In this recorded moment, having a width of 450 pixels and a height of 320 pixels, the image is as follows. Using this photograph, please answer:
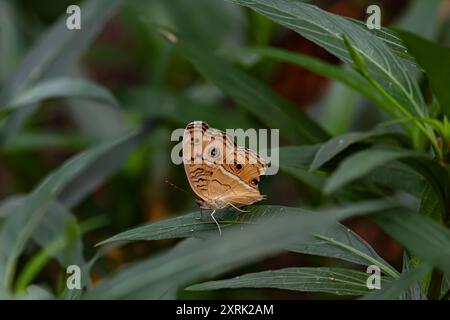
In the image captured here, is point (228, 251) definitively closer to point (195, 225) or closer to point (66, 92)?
point (195, 225)

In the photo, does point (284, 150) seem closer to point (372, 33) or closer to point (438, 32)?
point (372, 33)

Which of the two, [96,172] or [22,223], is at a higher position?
[96,172]

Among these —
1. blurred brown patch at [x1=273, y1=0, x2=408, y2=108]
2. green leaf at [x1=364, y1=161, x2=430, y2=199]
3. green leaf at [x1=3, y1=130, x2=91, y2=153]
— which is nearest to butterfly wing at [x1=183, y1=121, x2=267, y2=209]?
green leaf at [x1=364, y1=161, x2=430, y2=199]

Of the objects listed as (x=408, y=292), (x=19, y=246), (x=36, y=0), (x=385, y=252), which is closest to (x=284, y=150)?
(x=408, y=292)

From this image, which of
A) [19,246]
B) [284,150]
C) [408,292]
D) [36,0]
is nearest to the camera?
[408,292]

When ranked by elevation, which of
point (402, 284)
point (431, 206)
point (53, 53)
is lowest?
point (402, 284)

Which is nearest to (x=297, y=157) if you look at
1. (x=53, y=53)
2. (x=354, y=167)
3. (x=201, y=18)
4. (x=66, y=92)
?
(x=354, y=167)

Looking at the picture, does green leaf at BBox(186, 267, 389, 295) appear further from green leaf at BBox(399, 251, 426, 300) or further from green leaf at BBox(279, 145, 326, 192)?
green leaf at BBox(279, 145, 326, 192)
